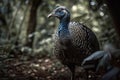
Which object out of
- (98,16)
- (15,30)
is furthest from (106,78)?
(15,30)

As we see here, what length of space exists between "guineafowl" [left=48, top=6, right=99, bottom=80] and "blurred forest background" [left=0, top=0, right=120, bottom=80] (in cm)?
77

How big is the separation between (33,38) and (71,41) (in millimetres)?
4467

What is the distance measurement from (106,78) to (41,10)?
848cm

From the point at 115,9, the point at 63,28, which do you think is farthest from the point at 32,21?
the point at 115,9

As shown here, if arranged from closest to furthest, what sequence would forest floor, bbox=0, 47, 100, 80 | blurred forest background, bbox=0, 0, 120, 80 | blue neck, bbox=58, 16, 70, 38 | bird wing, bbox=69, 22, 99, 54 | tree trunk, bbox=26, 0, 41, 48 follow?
blue neck, bbox=58, 16, 70, 38
bird wing, bbox=69, 22, 99, 54
forest floor, bbox=0, 47, 100, 80
blurred forest background, bbox=0, 0, 120, 80
tree trunk, bbox=26, 0, 41, 48

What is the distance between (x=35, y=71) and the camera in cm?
668

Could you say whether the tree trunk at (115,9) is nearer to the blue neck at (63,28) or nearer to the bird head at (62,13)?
the blue neck at (63,28)

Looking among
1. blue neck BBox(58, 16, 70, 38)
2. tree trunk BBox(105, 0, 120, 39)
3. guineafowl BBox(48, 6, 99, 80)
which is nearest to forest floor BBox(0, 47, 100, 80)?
guineafowl BBox(48, 6, 99, 80)

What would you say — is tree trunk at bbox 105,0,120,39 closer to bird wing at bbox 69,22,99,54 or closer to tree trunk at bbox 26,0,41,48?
bird wing at bbox 69,22,99,54

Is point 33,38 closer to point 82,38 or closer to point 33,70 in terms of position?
point 33,70

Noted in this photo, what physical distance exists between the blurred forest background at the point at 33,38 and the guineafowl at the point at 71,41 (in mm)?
769

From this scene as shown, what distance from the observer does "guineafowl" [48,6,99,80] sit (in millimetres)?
4930

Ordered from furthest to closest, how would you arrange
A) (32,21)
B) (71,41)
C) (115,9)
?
(32,21), (71,41), (115,9)

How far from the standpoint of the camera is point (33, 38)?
9.34 m
